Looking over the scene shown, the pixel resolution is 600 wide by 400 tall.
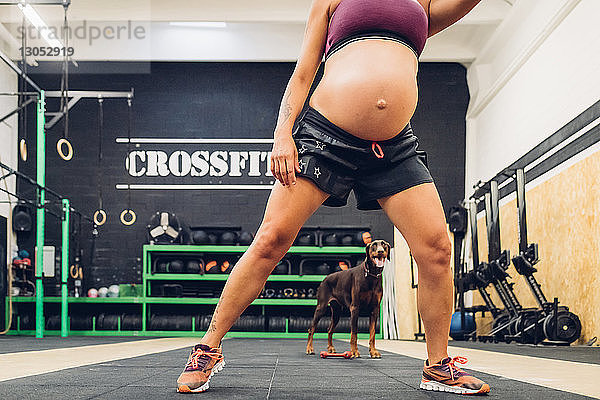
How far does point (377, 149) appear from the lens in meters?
1.99

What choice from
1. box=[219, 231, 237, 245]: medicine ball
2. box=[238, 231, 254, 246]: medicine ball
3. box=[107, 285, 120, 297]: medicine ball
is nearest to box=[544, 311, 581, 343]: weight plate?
box=[238, 231, 254, 246]: medicine ball

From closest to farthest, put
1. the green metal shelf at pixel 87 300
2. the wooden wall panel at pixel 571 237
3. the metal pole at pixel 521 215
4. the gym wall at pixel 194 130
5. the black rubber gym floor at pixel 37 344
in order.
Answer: the black rubber gym floor at pixel 37 344 → the wooden wall panel at pixel 571 237 → the metal pole at pixel 521 215 → the green metal shelf at pixel 87 300 → the gym wall at pixel 194 130

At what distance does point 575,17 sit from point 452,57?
156 inches

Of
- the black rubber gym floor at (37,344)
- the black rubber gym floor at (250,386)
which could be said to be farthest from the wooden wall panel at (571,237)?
the black rubber gym floor at (37,344)

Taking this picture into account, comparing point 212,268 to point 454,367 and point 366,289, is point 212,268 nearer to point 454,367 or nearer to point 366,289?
point 366,289

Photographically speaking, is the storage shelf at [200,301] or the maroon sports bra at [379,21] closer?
the maroon sports bra at [379,21]

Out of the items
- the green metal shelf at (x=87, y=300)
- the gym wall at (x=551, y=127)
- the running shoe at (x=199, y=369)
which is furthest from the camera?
the green metal shelf at (x=87, y=300)

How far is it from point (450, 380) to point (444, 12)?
1097mm

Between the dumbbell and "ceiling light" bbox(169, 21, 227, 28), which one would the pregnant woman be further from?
"ceiling light" bbox(169, 21, 227, 28)

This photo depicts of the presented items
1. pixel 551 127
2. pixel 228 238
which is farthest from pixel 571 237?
pixel 228 238

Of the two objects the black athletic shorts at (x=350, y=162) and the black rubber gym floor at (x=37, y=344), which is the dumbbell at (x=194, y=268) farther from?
the black athletic shorts at (x=350, y=162)

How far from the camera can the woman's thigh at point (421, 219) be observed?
1979 millimetres

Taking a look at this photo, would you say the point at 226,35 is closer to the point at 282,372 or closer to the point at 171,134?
the point at 171,134

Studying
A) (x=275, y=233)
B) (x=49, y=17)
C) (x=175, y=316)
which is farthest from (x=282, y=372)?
(x=49, y=17)
